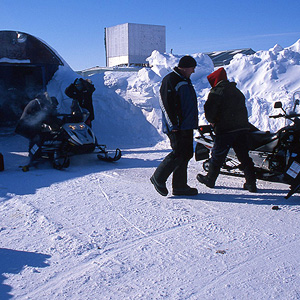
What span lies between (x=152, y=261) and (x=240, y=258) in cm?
75

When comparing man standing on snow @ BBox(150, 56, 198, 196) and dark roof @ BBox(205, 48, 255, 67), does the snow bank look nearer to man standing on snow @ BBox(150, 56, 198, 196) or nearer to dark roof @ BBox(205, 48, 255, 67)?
man standing on snow @ BBox(150, 56, 198, 196)

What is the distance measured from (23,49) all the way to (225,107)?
8.17m

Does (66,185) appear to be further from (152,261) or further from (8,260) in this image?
(152,261)

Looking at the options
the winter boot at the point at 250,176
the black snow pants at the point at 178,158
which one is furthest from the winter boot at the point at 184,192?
the winter boot at the point at 250,176

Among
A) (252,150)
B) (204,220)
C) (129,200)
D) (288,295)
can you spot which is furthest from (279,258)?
(252,150)

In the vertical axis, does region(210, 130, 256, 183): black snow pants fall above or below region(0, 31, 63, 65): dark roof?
below

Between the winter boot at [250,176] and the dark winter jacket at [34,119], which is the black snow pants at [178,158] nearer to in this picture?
the winter boot at [250,176]

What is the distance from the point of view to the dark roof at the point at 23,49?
1052 centimetres

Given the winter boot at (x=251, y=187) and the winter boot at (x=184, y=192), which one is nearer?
the winter boot at (x=184, y=192)

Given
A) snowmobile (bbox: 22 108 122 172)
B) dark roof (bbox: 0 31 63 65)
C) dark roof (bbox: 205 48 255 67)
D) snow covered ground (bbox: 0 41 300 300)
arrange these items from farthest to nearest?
dark roof (bbox: 205 48 255 67) < dark roof (bbox: 0 31 63 65) < snowmobile (bbox: 22 108 122 172) < snow covered ground (bbox: 0 41 300 300)

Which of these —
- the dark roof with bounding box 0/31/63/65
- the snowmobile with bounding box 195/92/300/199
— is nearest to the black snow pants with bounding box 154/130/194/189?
the snowmobile with bounding box 195/92/300/199

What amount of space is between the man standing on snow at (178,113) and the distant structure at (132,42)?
1826cm

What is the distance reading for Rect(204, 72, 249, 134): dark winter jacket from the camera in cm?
466

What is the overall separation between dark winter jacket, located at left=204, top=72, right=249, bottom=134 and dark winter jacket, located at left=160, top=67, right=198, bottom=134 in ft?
1.03
